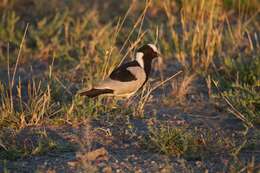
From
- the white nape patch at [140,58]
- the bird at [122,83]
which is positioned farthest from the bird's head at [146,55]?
the bird at [122,83]

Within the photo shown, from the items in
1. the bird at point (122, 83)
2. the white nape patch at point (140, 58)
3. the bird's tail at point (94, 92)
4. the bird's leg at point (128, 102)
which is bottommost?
the bird's leg at point (128, 102)

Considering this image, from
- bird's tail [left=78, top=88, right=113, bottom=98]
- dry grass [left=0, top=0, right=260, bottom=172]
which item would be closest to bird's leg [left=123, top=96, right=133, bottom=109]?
dry grass [left=0, top=0, right=260, bottom=172]

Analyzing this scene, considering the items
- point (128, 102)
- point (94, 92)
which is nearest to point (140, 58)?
point (128, 102)

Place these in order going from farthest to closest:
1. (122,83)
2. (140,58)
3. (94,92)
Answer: (140,58) < (122,83) < (94,92)

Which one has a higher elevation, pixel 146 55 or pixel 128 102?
pixel 146 55

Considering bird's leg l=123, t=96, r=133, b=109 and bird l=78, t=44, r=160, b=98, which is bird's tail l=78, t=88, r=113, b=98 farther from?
bird's leg l=123, t=96, r=133, b=109

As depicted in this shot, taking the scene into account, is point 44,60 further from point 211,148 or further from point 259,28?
point 211,148

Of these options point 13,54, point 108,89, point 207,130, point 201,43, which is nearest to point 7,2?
point 13,54

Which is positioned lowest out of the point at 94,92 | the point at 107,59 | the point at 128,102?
the point at 128,102

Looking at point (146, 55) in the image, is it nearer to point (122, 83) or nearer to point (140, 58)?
point (140, 58)

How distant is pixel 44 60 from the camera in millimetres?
7832

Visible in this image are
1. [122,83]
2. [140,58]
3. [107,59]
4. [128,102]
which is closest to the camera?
[122,83]

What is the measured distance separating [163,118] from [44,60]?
2338 mm

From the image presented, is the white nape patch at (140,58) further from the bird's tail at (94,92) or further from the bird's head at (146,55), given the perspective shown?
the bird's tail at (94,92)
